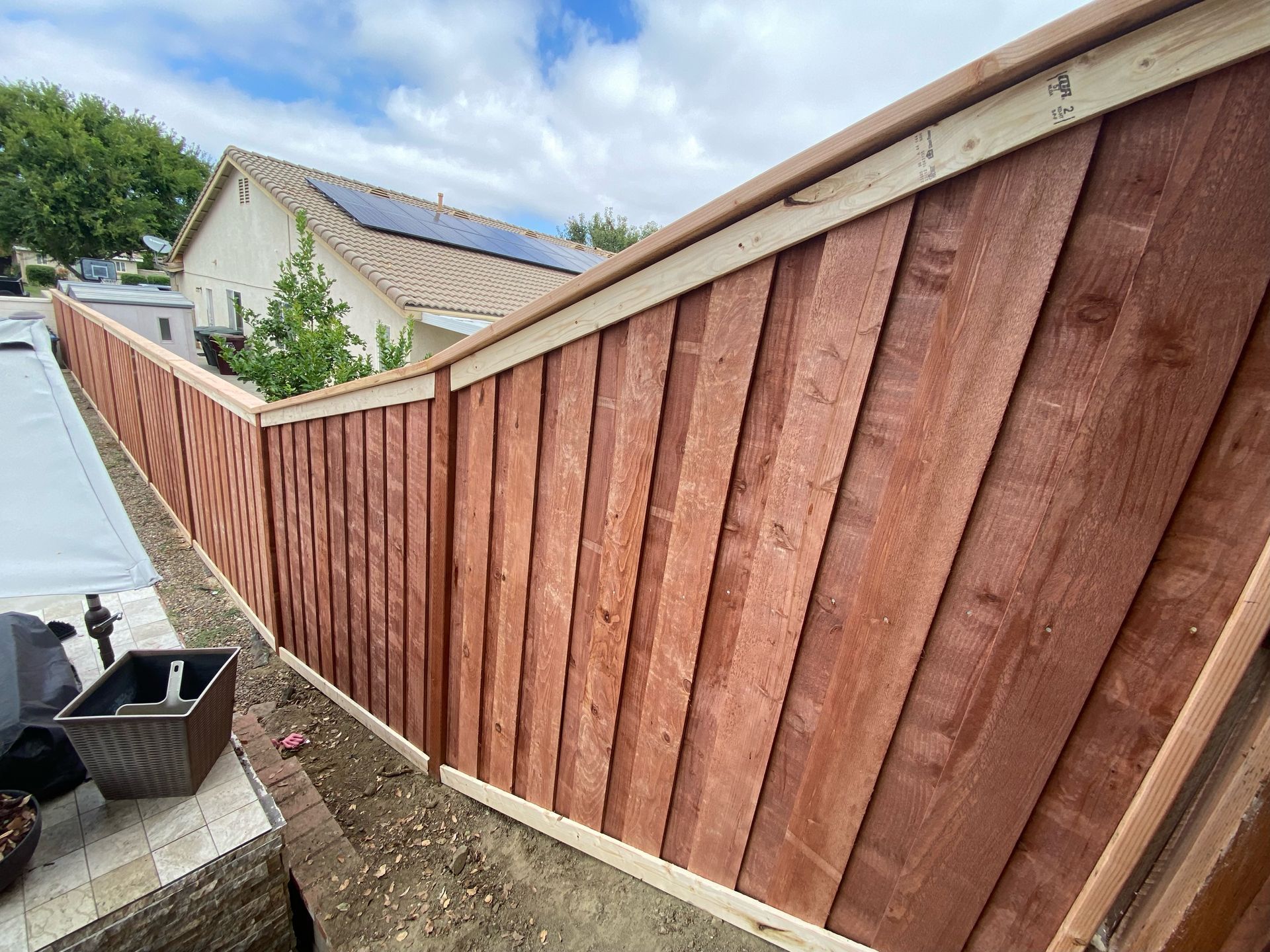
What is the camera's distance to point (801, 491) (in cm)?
110

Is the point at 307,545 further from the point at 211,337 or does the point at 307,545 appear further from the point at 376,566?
the point at 211,337

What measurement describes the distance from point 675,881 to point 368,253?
9642 mm

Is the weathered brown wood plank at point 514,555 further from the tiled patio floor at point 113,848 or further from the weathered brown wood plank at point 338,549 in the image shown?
the weathered brown wood plank at point 338,549

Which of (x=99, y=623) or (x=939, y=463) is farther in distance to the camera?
(x=99, y=623)

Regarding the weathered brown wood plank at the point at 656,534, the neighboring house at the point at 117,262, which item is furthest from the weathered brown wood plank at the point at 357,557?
the neighboring house at the point at 117,262

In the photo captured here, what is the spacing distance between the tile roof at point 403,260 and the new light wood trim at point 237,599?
435cm

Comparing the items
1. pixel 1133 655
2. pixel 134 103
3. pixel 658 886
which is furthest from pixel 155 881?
pixel 134 103

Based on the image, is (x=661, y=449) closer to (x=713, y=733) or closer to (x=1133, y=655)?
(x=713, y=733)

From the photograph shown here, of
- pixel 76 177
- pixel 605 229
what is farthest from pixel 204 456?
pixel 605 229

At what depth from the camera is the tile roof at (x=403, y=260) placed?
8.05 m

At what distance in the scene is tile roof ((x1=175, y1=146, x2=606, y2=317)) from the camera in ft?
Result: 26.4

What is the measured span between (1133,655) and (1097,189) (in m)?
0.73

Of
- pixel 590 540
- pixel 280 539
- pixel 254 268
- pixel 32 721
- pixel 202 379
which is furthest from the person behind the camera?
pixel 254 268

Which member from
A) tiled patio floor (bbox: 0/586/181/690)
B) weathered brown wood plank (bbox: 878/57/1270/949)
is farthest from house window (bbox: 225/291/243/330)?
weathered brown wood plank (bbox: 878/57/1270/949)
